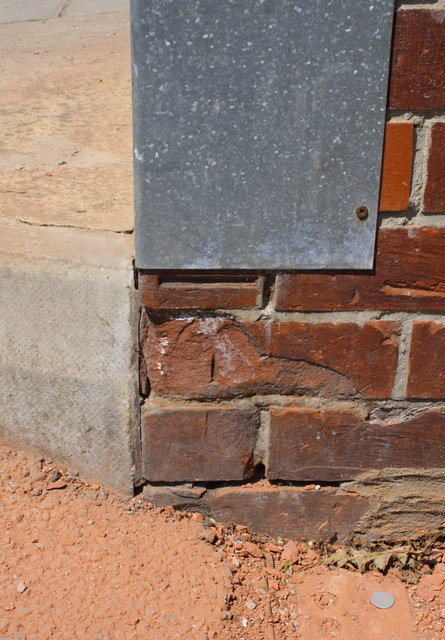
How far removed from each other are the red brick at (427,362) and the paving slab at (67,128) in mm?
755

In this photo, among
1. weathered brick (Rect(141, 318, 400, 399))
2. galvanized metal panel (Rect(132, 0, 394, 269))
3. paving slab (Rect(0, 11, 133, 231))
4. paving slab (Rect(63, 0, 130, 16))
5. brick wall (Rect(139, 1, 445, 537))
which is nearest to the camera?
galvanized metal panel (Rect(132, 0, 394, 269))

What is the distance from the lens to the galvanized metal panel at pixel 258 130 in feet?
4.46

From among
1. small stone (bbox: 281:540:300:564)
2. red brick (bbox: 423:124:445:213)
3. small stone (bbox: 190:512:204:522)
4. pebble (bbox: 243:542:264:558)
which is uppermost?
red brick (bbox: 423:124:445:213)

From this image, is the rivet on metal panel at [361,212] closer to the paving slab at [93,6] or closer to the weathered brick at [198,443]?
the weathered brick at [198,443]

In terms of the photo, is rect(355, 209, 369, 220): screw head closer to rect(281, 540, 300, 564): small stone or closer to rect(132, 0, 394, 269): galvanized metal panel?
rect(132, 0, 394, 269): galvanized metal panel

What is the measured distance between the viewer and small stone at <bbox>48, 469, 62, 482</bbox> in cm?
184

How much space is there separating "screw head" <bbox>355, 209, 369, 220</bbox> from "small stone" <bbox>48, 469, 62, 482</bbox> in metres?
0.95

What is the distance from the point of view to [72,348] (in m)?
1.70

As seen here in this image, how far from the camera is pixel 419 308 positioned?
5.22 ft

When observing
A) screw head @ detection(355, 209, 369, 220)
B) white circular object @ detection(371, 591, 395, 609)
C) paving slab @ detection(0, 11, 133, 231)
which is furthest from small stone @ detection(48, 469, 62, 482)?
screw head @ detection(355, 209, 369, 220)

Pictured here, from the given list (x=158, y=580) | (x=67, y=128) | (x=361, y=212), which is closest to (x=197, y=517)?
(x=158, y=580)

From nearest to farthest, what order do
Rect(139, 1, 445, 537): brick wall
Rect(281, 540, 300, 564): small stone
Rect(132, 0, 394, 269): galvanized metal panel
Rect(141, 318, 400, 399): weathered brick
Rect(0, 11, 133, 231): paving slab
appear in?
Rect(132, 0, 394, 269): galvanized metal panel, Rect(139, 1, 445, 537): brick wall, Rect(141, 318, 400, 399): weathered brick, Rect(281, 540, 300, 564): small stone, Rect(0, 11, 133, 231): paving slab

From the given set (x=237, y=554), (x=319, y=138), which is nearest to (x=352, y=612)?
(x=237, y=554)

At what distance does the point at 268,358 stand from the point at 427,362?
35 cm
